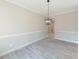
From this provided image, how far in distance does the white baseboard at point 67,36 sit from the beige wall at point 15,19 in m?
2.61

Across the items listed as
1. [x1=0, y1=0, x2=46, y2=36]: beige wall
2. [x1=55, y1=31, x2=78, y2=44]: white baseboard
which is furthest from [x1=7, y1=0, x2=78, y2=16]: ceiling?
[x1=55, y1=31, x2=78, y2=44]: white baseboard

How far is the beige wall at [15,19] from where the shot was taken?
373 cm

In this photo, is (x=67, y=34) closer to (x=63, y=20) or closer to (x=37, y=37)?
(x=63, y=20)

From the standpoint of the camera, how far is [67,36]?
6531mm

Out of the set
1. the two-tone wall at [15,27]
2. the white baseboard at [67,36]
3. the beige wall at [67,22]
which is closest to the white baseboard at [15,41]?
the two-tone wall at [15,27]

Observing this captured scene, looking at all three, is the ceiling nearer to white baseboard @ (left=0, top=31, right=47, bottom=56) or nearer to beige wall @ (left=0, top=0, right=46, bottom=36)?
beige wall @ (left=0, top=0, right=46, bottom=36)

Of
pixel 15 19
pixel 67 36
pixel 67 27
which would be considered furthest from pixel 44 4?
pixel 67 36

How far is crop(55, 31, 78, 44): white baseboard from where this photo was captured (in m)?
5.95

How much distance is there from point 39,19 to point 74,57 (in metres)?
4.50

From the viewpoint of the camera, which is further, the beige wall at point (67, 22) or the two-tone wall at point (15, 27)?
the beige wall at point (67, 22)

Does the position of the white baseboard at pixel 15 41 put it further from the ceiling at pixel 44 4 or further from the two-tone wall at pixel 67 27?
the two-tone wall at pixel 67 27

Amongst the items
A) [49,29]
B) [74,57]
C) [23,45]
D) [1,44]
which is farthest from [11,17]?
[49,29]

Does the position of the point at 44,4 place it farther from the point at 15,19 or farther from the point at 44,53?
the point at 44,53

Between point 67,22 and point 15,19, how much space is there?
4.32 metres
